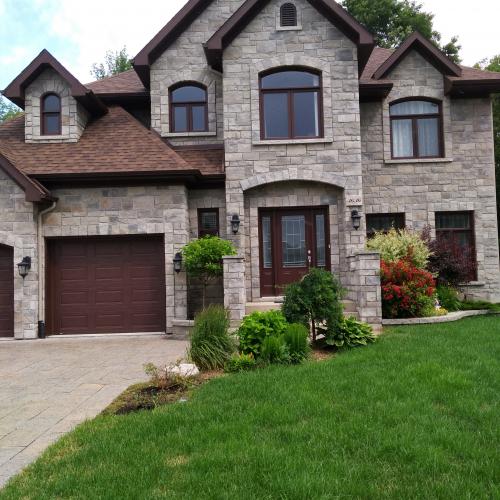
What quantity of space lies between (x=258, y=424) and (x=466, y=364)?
334 centimetres

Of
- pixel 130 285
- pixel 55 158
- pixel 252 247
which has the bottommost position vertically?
pixel 130 285

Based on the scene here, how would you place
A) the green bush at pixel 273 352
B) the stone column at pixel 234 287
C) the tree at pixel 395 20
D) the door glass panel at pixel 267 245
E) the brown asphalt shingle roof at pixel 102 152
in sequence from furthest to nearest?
the tree at pixel 395 20 < the door glass panel at pixel 267 245 < the brown asphalt shingle roof at pixel 102 152 < the stone column at pixel 234 287 < the green bush at pixel 273 352

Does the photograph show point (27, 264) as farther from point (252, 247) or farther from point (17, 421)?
point (17, 421)

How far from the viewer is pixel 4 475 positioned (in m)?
3.79

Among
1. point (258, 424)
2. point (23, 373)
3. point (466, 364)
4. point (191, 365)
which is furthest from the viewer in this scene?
point (23, 373)

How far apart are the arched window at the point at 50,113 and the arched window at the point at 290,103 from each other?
18.9 feet

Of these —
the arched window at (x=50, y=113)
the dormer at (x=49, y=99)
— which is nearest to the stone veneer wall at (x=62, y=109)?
the dormer at (x=49, y=99)

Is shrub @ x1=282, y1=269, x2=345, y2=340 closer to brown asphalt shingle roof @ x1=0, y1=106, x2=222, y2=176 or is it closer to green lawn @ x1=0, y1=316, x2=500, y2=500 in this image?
green lawn @ x1=0, y1=316, x2=500, y2=500

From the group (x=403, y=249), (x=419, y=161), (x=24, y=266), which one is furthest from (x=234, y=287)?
(x=419, y=161)

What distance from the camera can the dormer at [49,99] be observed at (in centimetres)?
1330

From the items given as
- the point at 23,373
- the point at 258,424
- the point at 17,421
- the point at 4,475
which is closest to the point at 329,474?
the point at 258,424

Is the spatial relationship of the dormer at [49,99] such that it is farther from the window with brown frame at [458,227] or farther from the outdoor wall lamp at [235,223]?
the window with brown frame at [458,227]

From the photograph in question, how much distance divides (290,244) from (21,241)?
6.76m

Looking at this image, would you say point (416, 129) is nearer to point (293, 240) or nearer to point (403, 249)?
point (403, 249)
